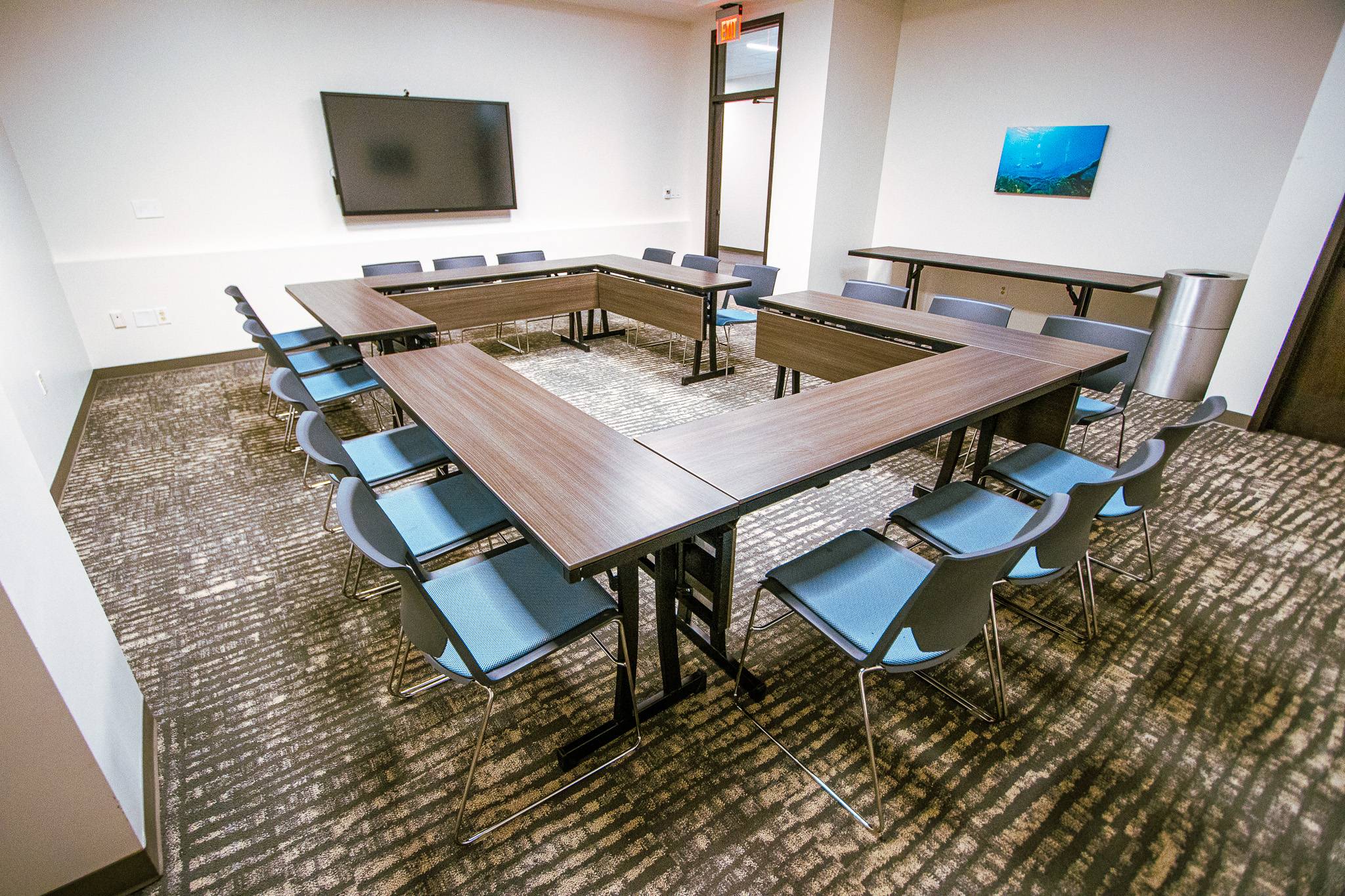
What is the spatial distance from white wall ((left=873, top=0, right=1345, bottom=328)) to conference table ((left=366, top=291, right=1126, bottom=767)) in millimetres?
2855

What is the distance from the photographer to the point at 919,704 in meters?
1.92

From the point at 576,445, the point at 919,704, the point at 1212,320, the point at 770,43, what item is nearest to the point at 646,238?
the point at 770,43

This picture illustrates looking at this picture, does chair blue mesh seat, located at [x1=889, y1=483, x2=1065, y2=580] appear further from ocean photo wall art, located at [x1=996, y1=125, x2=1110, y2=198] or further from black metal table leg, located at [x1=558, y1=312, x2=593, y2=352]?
ocean photo wall art, located at [x1=996, y1=125, x2=1110, y2=198]

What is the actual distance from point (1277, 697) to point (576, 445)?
243cm

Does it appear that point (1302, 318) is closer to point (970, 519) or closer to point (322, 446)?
point (970, 519)

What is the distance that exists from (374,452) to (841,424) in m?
1.87

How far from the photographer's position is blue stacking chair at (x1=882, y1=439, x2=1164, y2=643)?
167 cm

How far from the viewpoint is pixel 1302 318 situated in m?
3.69

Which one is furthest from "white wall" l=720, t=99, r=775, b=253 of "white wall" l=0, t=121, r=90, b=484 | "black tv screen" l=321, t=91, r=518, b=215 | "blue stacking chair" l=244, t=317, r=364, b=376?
"white wall" l=0, t=121, r=90, b=484

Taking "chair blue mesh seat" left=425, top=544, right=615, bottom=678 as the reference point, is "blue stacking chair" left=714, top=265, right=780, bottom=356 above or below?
above

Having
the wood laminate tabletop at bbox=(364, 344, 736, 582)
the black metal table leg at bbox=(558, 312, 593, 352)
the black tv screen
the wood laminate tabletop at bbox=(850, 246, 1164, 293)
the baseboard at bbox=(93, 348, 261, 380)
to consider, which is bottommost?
the baseboard at bbox=(93, 348, 261, 380)

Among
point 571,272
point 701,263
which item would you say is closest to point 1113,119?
point 701,263

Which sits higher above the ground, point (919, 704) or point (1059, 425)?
point (1059, 425)

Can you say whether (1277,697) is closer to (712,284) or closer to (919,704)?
(919,704)
